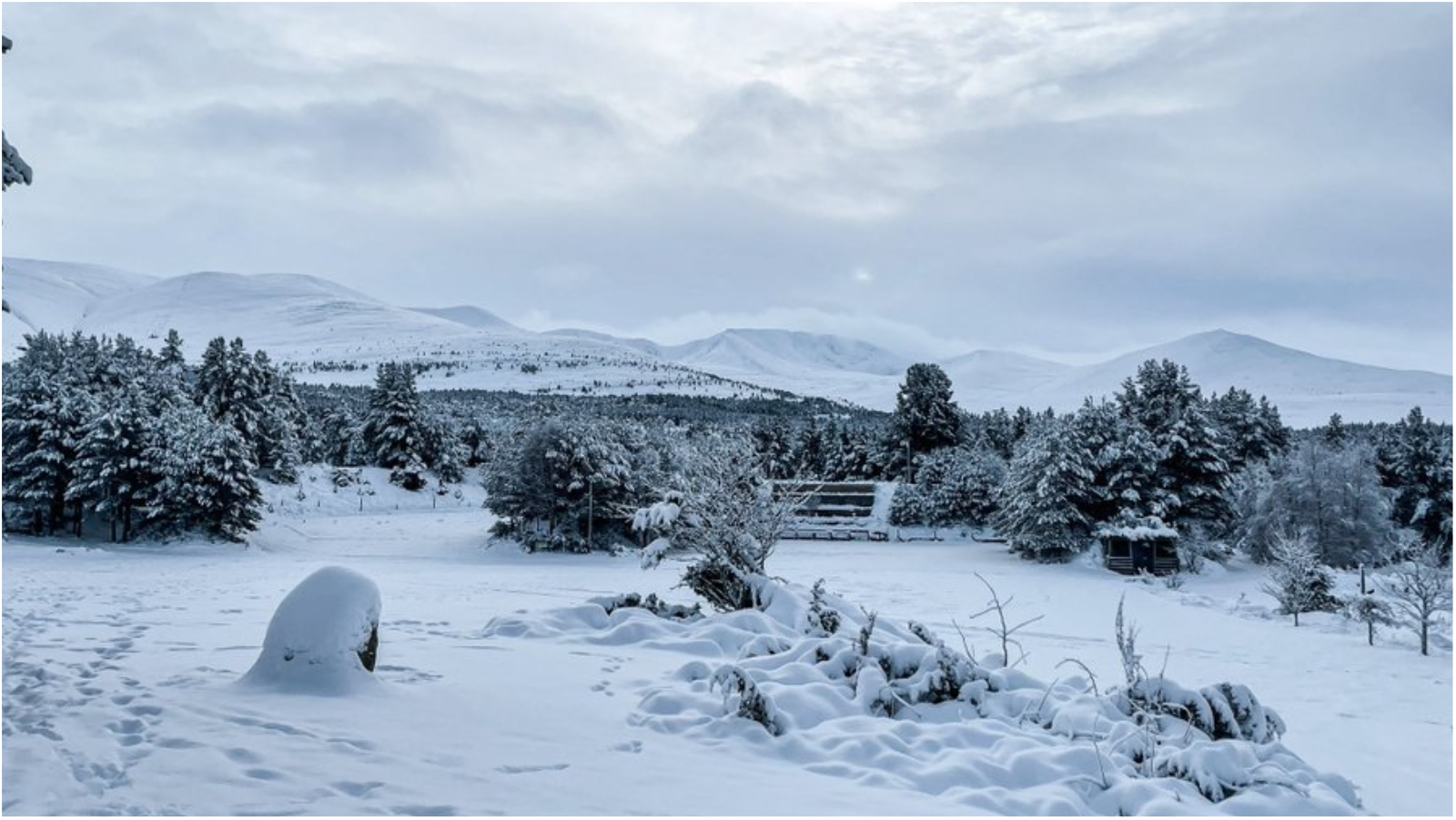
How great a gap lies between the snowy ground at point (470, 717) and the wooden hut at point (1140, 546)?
16.2m

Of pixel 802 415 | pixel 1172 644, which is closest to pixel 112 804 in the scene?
pixel 1172 644

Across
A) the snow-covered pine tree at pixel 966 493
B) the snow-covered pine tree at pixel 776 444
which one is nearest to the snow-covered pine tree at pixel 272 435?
the snow-covered pine tree at pixel 776 444

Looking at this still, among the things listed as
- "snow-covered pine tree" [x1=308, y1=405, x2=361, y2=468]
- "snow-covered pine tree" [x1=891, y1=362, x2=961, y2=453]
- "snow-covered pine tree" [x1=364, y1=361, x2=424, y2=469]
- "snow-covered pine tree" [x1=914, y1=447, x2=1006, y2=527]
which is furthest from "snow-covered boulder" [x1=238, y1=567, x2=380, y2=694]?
"snow-covered pine tree" [x1=308, y1=405, x2=361, y2=468]

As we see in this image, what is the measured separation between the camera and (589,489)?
38094 millimetres

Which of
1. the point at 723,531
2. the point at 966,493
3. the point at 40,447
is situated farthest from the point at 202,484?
the point at 966,493

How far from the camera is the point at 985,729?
8.02 m

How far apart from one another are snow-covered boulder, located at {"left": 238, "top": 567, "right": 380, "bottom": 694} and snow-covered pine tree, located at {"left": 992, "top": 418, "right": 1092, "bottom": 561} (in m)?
34.9

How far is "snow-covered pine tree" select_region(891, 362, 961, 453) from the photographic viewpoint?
63312 millimetres

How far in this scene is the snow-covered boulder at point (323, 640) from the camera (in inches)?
305

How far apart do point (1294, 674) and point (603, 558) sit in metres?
25.7

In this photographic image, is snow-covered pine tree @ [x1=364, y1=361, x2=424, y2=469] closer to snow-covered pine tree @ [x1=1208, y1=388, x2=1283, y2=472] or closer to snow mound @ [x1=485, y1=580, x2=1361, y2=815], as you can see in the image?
snow-covered pine tree @ [x1=1208, y1=388, x2=1283, y2=472]

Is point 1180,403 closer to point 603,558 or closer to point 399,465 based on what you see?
point 603,558

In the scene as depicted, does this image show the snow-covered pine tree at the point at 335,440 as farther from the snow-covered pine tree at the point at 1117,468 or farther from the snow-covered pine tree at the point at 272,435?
the snow-covered pine tree at the point at 1117,468

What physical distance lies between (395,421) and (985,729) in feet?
184
